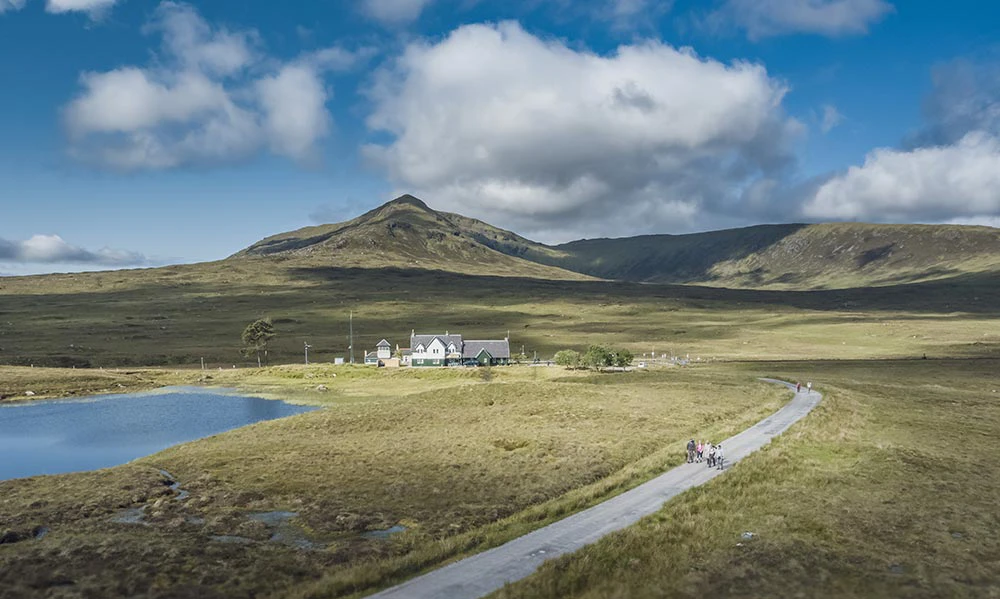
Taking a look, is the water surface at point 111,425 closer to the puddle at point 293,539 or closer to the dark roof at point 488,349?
the puddle at point 293,539

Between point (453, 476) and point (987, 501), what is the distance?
3142cm

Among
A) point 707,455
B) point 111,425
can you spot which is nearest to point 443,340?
point 111,425

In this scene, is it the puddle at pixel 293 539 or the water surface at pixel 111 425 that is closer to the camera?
the puddle at pixel 293 539

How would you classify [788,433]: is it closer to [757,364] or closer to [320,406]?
[320,406]

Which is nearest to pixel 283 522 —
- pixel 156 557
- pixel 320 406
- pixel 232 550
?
pixel 232 550

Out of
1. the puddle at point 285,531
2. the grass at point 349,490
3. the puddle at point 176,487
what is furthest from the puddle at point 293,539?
the puddle at point 176,487

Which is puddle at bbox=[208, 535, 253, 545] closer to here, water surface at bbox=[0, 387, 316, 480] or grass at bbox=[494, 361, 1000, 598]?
grass at bbox=[494, 361, 1000, 598]

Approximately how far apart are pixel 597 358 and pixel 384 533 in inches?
3468

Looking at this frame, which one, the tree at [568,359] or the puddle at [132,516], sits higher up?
the puddle at [132,516]

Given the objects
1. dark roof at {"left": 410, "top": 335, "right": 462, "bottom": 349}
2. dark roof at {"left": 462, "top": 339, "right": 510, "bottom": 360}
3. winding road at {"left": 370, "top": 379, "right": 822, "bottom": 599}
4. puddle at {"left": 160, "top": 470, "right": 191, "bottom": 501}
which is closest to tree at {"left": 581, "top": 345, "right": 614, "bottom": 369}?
dark roof at {"left": 462, "top": 339, "right": 510, "bottom": 360}

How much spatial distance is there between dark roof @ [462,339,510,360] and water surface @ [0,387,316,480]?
51185 mm

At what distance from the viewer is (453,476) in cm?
4197

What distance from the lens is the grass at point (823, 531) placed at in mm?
23562

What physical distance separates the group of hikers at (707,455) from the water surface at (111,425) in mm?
45236
